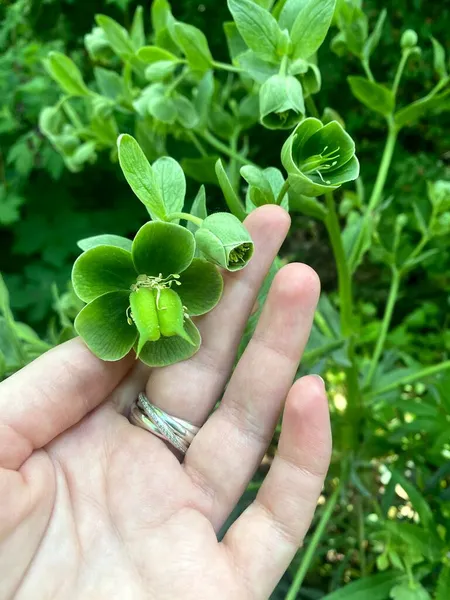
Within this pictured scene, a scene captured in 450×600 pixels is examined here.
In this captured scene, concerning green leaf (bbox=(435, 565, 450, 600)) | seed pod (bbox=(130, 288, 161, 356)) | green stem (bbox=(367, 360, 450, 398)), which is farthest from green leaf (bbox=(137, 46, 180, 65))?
green leaf (bbox=(435, 565, 450, 600))

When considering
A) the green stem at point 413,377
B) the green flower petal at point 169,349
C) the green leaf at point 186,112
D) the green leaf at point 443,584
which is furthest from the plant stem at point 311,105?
the green leaf at point 443,584

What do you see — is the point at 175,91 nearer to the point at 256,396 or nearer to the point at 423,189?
the point at 256,396

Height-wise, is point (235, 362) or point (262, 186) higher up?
point (262, 186)

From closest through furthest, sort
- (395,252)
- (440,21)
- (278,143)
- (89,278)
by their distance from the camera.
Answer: (89,278) → (395,252) → (440,21) → (278,143)

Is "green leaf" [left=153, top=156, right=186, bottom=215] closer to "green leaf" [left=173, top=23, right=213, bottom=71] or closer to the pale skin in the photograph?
the pale skin

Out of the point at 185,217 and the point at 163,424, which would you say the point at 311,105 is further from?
the point at 163,424

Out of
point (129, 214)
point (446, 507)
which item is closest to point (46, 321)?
point (129, 214)

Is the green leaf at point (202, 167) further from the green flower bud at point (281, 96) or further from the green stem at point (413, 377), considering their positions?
the green stem at point (413, 377)

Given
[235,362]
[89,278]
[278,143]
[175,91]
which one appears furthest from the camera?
[278,143]
